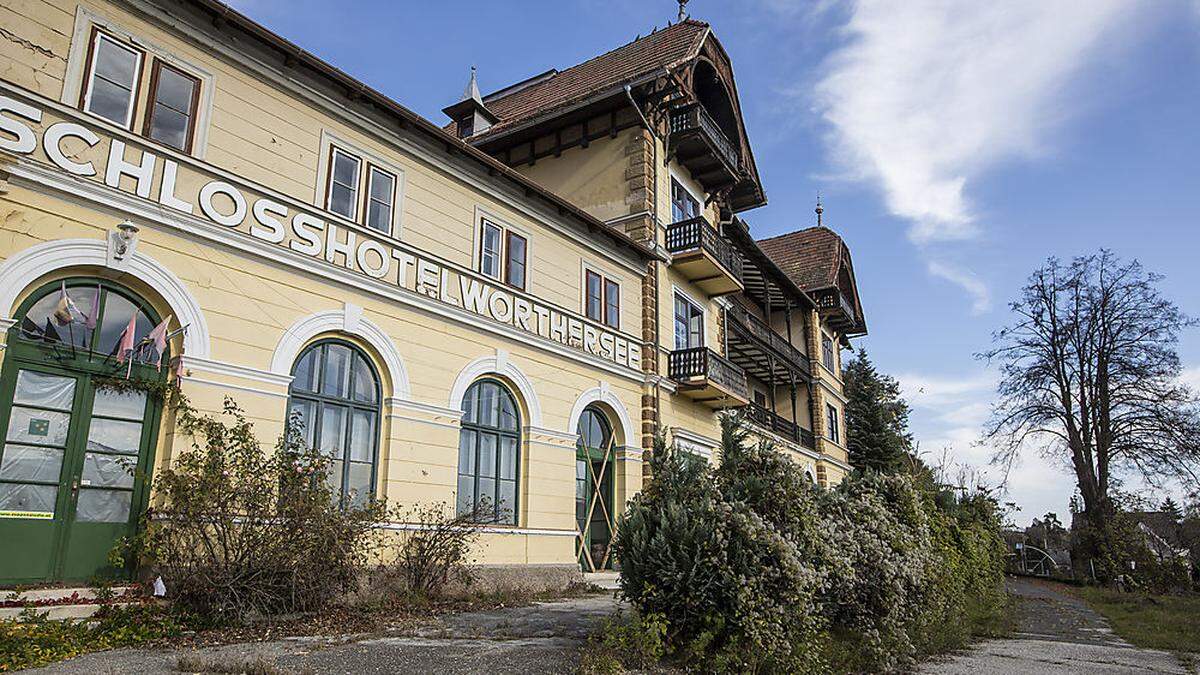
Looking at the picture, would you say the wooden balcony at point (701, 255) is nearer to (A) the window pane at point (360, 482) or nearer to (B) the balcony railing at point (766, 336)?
(B) the balcony railing at point (766, 336)

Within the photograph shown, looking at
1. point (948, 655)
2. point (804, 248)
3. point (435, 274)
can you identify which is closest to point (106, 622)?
point (435, 274)

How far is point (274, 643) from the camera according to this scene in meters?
7.28

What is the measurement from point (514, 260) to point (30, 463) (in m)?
8.51

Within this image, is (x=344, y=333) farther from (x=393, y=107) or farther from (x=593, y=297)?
(x=593, y=297)

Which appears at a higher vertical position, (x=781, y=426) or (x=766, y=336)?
(x=766, y=336)

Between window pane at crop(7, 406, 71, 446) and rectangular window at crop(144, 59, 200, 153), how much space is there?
3.43m

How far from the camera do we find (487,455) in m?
13.7

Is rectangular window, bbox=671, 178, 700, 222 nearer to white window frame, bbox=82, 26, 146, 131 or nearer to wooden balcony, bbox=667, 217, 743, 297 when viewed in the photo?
wooden balcony, bbox=667, 217, 743, 297

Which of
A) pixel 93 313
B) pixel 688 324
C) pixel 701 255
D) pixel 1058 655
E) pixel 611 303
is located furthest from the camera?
pixel 688 324

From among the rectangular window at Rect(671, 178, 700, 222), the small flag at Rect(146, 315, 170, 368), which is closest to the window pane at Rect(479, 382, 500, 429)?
the small flag at Rect(146, 315, 170, 368)

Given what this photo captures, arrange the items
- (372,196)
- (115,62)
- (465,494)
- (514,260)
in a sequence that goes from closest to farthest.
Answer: (115,62) → (372,196) → (465,494) → (514,260)

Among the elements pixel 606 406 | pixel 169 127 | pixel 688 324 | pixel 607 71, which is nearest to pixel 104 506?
pixel 169 127

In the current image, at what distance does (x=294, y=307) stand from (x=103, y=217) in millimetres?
2546

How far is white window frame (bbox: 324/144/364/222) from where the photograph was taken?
11493 millimetres
